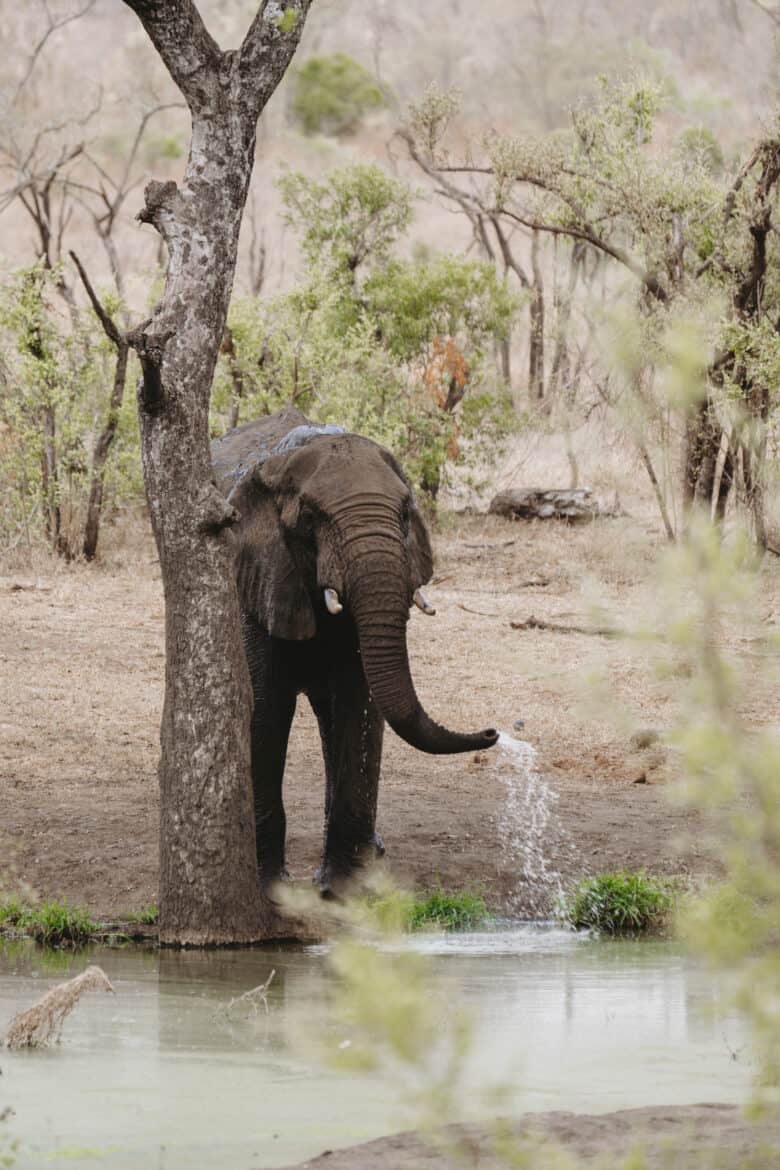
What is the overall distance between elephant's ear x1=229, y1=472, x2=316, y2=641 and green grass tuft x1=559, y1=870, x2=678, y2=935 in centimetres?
203

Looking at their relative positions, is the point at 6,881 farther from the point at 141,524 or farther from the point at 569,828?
the point at 141,524

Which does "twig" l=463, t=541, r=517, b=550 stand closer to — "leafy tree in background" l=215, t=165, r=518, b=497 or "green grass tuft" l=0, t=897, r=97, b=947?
"leafy tree in background" l=215, t=165, r=518, b=497

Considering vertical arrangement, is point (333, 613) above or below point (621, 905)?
above

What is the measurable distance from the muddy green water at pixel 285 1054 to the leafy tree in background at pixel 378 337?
42.2 ft

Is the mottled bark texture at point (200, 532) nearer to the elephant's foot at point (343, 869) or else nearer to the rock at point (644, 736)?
the elephant's foot at point (343, 869)

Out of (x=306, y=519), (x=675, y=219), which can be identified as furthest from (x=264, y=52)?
(x=675, y=219)

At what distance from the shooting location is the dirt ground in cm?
923

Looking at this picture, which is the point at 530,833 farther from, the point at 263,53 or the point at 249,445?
the point at 263,53

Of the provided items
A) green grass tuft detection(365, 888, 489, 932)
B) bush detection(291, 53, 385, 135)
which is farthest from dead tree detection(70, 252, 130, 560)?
bush detection(291, 53, 385, 135)

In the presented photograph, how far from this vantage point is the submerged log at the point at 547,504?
2325cm

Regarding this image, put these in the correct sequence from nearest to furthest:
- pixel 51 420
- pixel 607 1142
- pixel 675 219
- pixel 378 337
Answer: pixel 607 1142 < pixel 51 420 < pixel 675 219 < pixel 378 337

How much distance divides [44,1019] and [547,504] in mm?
18237

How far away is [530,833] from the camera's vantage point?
10.1 m

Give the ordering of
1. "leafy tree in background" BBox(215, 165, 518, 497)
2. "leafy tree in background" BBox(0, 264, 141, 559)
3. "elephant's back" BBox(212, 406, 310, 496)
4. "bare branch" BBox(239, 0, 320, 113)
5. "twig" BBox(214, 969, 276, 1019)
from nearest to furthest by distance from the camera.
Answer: "twig" BBox(214, 969, 276, 1019) → "bare branch" BBox(239, 0, 320, 113) → "elephant's back" BBox(212, 406, 310, 496) → "leafy tree in background" BBox(0, 264, 141, 559) → "leafy tree in background" BBox(215, 165, 518, 497)
